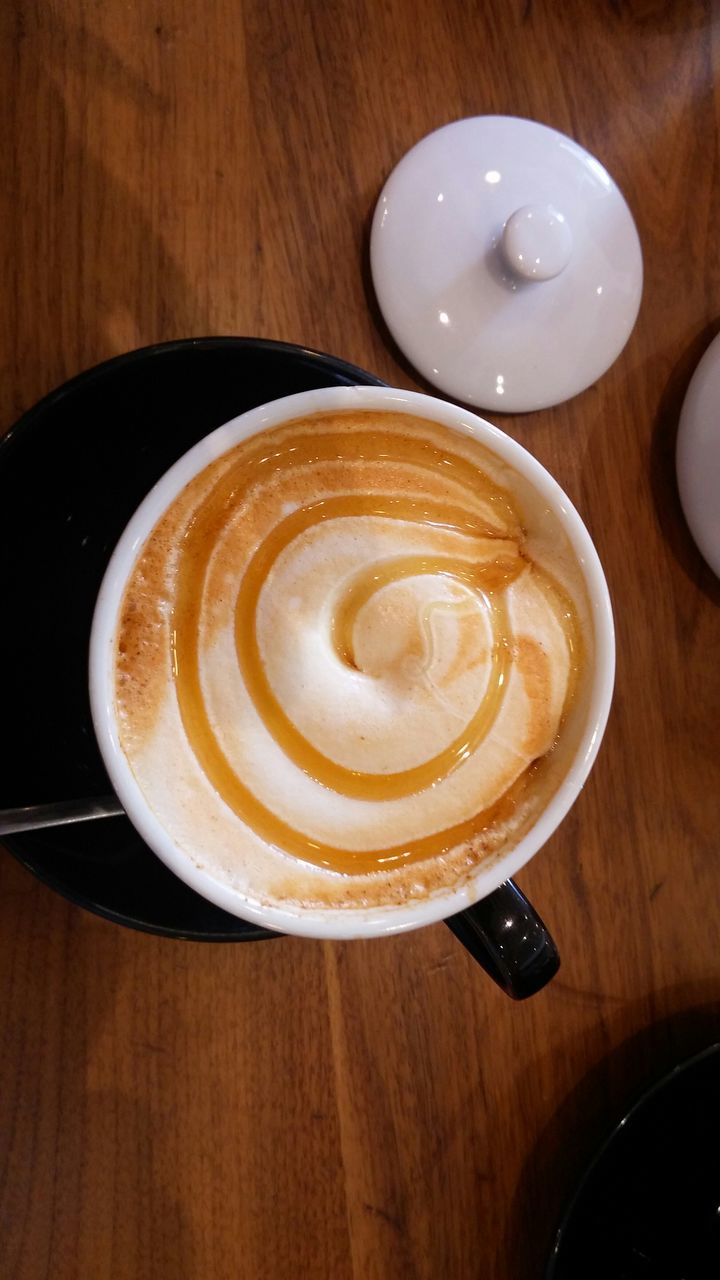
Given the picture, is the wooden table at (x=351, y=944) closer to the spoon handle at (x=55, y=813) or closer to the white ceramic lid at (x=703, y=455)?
the white ceramic lid at (x=703, y=455)

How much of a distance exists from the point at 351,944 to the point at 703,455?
53 centimetres

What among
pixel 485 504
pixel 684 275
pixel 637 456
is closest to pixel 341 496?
pixel 485 504

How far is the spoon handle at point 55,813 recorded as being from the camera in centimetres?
62

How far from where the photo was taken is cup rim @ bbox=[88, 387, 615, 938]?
0.55m

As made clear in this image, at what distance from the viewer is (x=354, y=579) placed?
1.92 feet

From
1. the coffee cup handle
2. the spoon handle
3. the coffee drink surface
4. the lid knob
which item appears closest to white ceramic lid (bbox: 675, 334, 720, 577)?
the lid knob

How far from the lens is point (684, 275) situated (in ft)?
2.87

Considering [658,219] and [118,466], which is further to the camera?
[658,219]

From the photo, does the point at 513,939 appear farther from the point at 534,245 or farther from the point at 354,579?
the point at 534,245

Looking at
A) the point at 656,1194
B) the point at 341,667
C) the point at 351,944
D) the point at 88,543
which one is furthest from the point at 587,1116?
the point at 88,543

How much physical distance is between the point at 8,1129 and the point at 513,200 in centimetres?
90

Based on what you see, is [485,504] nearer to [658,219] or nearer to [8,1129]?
[658,219]

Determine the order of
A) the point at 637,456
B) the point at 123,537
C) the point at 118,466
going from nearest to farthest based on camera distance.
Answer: the point at 123,537 < the point at 118,466 < the point at 637,456

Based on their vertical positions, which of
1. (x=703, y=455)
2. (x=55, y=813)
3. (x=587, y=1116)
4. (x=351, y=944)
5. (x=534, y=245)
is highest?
(x=534, y=245)
